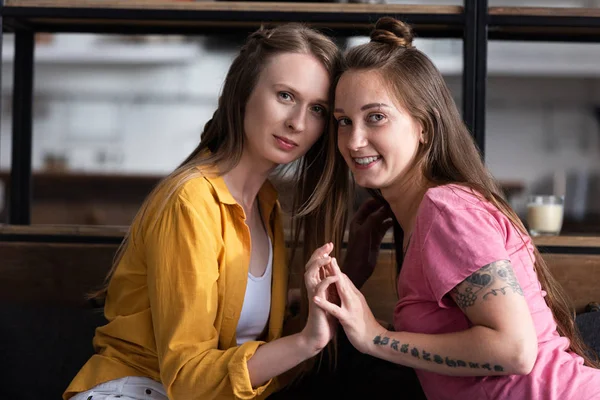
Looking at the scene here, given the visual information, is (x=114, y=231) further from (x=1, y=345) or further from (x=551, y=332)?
(x=551, y=332)

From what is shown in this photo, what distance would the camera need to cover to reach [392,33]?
1448 mm

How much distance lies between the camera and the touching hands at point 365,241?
1.65 meters

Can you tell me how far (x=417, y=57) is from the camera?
56.2 inches

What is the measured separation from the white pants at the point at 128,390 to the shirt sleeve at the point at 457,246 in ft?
1.73

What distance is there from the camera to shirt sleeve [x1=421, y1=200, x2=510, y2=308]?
119cm

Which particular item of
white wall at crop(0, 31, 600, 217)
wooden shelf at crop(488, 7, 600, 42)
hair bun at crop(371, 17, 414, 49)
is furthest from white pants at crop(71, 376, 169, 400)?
white wall at crop(0, 31, 600, 217)

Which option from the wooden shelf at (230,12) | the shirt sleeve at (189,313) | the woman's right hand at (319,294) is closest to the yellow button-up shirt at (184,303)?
the shirt sleeve at (189,313)

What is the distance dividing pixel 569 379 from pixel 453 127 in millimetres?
473

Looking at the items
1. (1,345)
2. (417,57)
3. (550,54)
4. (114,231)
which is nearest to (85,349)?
(1,345)

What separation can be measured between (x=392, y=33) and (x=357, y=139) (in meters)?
0.22

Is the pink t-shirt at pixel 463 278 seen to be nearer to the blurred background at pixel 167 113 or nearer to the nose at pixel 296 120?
the nose at pixel 296 120

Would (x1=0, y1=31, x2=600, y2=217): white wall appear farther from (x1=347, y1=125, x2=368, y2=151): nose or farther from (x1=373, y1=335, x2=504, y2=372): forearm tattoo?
(x1=373, y1=335, x2=504, y2=372): forearm tattoo

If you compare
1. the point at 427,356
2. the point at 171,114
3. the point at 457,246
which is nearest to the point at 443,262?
the point at 457,246

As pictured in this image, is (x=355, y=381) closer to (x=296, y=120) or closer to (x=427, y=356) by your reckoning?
(x=427, y=356)
